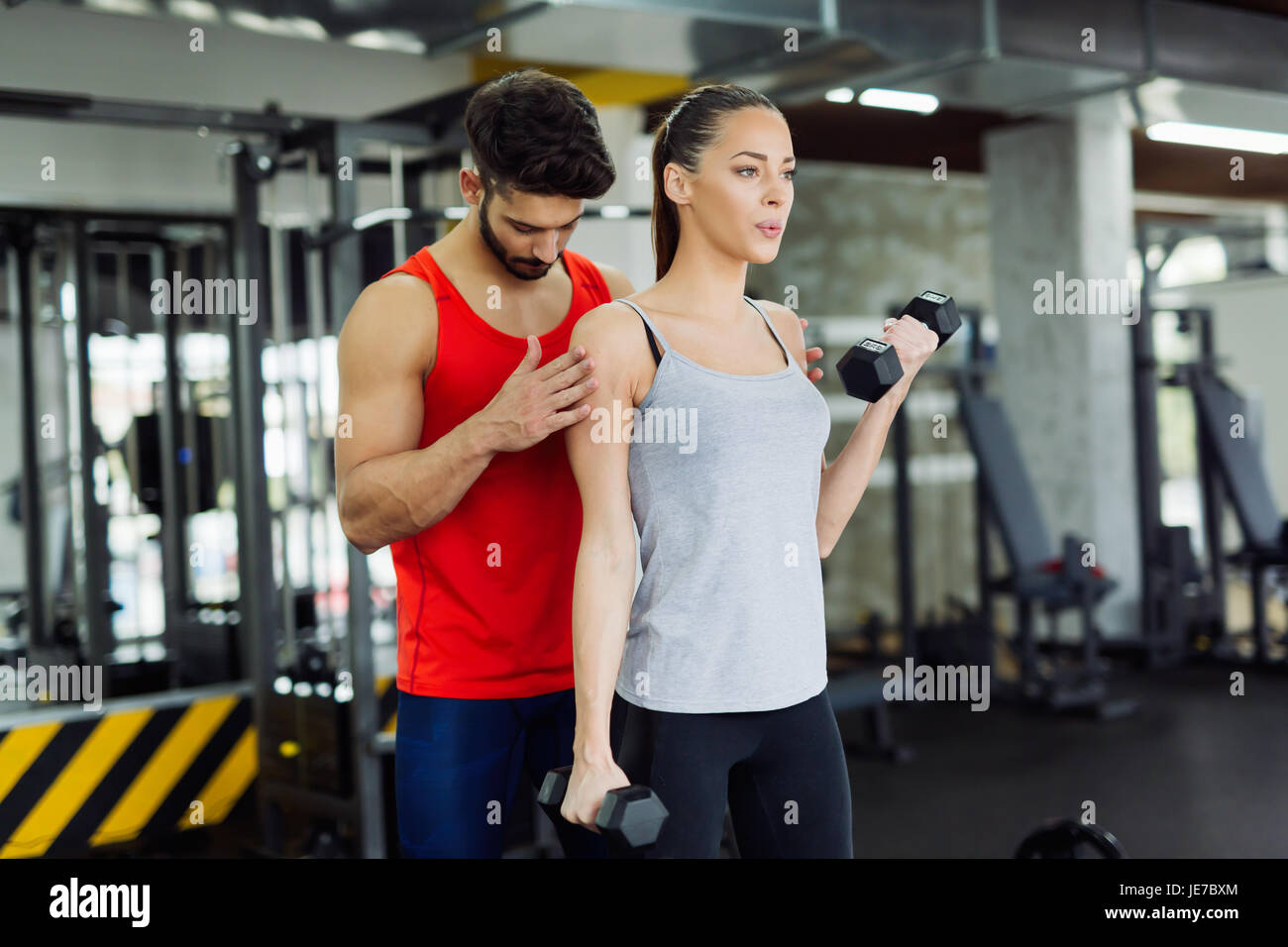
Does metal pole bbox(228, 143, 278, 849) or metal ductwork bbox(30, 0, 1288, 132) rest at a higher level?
metal ductwork bbox(30, 0, 1288, 132)

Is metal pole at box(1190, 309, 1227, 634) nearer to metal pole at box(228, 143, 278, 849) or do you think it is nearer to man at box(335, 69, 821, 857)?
metal pole at box(228, 143, 278, 849)

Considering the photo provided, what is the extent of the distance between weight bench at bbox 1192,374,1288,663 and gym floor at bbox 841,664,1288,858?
51cm

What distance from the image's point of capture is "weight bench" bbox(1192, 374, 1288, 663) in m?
6.38

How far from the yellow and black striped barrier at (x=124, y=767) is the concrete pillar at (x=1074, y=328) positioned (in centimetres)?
423

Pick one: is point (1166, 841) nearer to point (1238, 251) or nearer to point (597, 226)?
point (597, 226)

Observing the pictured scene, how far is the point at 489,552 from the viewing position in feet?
5.30

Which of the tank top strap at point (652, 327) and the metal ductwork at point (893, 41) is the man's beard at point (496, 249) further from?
the metal ductwork at point (893, 41)

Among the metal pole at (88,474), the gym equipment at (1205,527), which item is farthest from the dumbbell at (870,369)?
the gym equipment at (1205,527)

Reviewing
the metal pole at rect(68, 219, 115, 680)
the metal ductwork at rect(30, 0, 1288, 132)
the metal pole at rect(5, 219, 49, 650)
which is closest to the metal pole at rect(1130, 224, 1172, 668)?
the metal ductwork at rect(30, 0, 1288, 132)

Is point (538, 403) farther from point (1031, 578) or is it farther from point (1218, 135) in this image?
point (1218, 135)

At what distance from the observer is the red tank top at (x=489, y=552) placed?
159cm

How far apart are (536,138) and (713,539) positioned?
53 centimetres
